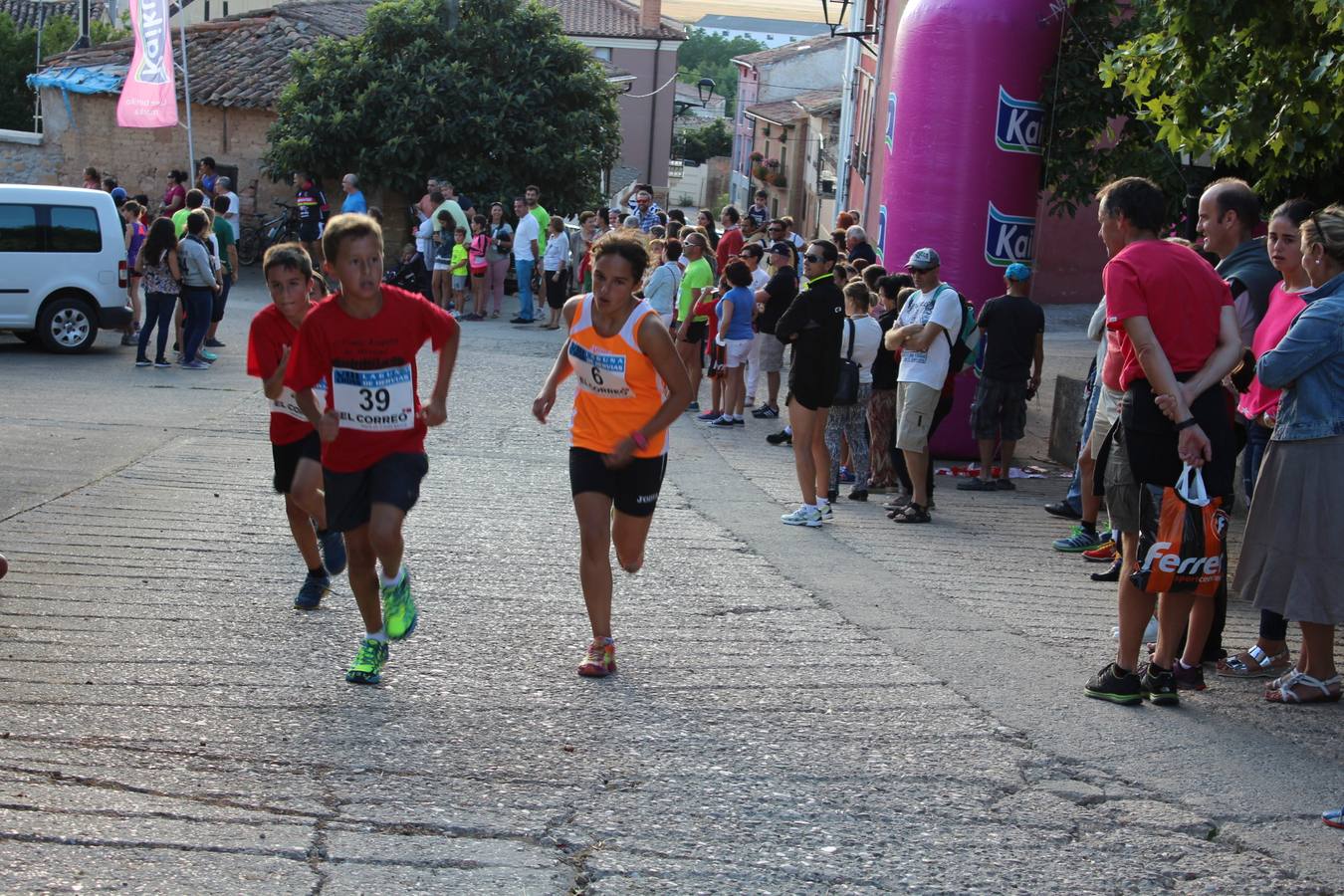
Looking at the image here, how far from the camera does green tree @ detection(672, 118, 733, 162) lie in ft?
299

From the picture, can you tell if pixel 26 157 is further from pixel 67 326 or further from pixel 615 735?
pixel 615 735

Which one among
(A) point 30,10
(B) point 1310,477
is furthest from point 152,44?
(A) point 30,10

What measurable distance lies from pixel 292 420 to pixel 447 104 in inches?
892

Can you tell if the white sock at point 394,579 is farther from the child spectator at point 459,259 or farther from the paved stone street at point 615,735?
the child spectator at point 459,259

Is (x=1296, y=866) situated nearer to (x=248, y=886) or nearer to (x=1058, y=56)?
(x=248, y=886)

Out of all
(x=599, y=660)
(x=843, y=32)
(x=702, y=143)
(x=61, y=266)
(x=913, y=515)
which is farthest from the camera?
(x=702, y=143)

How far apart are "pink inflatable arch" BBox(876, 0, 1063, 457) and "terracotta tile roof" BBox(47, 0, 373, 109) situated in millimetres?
21023

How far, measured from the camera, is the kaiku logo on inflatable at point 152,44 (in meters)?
24.9

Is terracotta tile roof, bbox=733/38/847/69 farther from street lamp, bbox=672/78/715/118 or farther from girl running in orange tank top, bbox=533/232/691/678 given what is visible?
girl running in orange tank top, bbox=533/232/691/678

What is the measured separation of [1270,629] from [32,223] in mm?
15426

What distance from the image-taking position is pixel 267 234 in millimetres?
30094

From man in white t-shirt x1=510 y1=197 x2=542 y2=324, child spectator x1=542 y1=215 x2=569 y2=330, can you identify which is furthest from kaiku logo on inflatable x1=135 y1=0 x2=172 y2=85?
child spectator x1=542 y1=215 x2=569 y2=330

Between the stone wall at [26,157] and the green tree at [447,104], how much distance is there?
5.89 m

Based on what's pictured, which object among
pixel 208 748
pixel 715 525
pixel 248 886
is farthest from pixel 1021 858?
pixel 715 525
